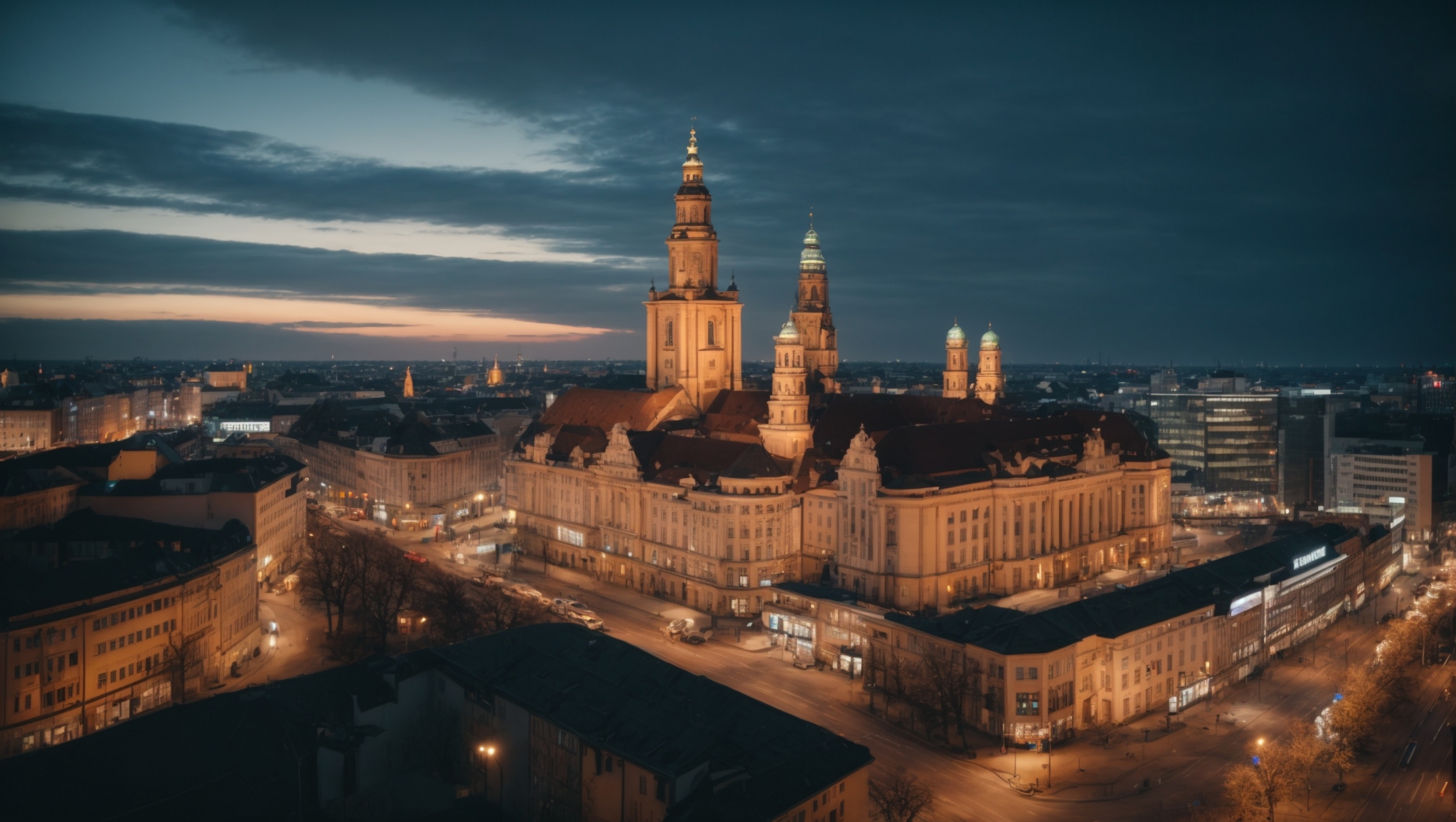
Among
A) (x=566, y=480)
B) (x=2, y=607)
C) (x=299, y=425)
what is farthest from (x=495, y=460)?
(x=2, y=607)

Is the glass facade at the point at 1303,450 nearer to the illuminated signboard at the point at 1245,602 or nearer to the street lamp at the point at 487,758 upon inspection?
the illuminated signboard at the point at 1245,602

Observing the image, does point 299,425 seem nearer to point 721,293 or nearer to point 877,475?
point 721,293

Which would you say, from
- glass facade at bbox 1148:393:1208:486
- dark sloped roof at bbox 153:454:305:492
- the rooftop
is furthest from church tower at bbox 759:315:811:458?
glass facade at bbox 1148:393:1208:486

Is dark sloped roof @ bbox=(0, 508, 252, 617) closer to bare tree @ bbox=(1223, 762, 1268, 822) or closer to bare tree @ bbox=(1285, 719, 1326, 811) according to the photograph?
bare tree @ bbox=(1223, 762, 1268, 822)

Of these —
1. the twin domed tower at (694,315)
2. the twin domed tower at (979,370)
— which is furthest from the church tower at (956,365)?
the twin domed tower at (694,315)

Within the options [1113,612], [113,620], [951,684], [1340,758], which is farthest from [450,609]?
[1340,758]

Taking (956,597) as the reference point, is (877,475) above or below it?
above
